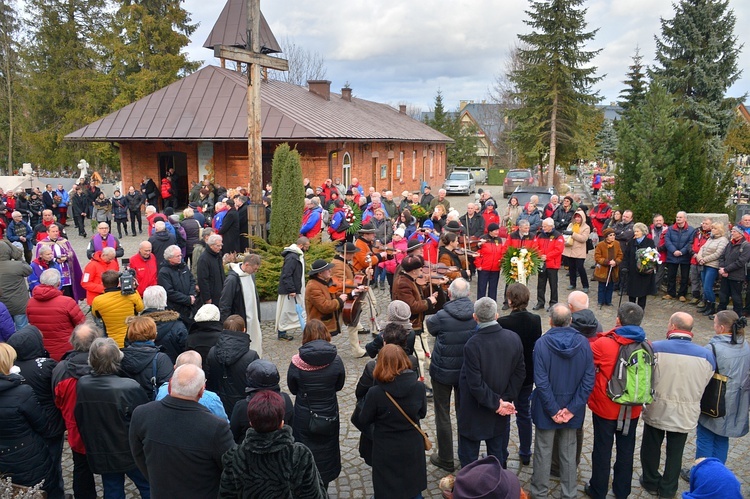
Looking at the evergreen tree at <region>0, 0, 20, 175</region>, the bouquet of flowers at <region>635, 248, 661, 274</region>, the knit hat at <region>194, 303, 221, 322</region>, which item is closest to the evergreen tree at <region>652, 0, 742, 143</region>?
the bouquet of flowers at <region>635, 248, 661, 274</region>

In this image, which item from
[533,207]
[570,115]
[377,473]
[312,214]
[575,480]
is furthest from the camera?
[570,115]

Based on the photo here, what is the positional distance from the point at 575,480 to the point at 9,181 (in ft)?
96.5

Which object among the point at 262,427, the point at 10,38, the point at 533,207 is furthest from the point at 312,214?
the point at 10,38

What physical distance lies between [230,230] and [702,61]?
913 inches

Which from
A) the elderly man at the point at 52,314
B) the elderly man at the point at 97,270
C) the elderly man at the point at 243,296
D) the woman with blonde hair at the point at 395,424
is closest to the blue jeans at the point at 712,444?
the woman with blonde hair at the point at 395,424

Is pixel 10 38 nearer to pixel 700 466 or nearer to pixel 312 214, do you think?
pixel 312 214

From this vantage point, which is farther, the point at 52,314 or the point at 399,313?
the point at 52,314

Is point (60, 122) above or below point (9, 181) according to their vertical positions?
above

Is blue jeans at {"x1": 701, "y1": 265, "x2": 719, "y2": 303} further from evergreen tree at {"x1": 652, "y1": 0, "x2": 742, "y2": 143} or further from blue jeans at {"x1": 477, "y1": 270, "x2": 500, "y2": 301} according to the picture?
evergreen tree at {"x1": 652, "y1": 0, "x2": 742, "y2": 143}

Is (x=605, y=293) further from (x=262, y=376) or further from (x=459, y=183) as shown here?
(x=459, y=183)

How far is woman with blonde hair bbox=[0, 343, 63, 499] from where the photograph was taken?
4168 millimetres

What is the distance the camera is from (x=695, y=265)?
10766mm

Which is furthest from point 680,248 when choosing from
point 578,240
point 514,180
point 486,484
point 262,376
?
point 514,180

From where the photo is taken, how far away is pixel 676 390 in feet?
16.0
